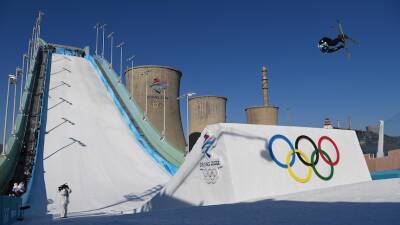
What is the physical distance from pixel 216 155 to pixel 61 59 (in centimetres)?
2772

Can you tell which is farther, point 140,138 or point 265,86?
point 265,86

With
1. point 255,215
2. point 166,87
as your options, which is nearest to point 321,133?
point 255,215

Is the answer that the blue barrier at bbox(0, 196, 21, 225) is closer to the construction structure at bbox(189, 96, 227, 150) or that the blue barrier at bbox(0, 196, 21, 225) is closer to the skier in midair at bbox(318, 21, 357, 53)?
the skier in midair at bbox(318, 21, 357, 53)

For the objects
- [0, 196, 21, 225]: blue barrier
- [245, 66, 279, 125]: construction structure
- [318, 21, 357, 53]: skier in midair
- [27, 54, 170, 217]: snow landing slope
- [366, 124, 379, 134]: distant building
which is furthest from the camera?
[366, 124, 379, 134]: distant building

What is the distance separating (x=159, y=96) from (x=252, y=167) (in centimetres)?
2719

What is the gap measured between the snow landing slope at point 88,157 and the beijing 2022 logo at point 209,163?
15.8ft

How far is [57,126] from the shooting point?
Result: 25.9 meters

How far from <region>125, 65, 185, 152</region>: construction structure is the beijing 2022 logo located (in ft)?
80.8

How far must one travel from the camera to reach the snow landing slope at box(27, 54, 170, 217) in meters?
18.1

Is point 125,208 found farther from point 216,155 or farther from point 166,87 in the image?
point 166,87

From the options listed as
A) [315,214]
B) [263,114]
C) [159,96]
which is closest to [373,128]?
[263,114]

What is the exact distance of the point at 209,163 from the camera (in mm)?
12867

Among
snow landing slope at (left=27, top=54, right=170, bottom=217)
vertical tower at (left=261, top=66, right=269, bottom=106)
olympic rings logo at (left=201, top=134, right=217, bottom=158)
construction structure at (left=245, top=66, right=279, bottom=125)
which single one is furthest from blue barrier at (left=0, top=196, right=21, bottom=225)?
vertical tower at (left=261, top=66, right=269, bottom=106)

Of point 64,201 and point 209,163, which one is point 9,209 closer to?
point 64,201
